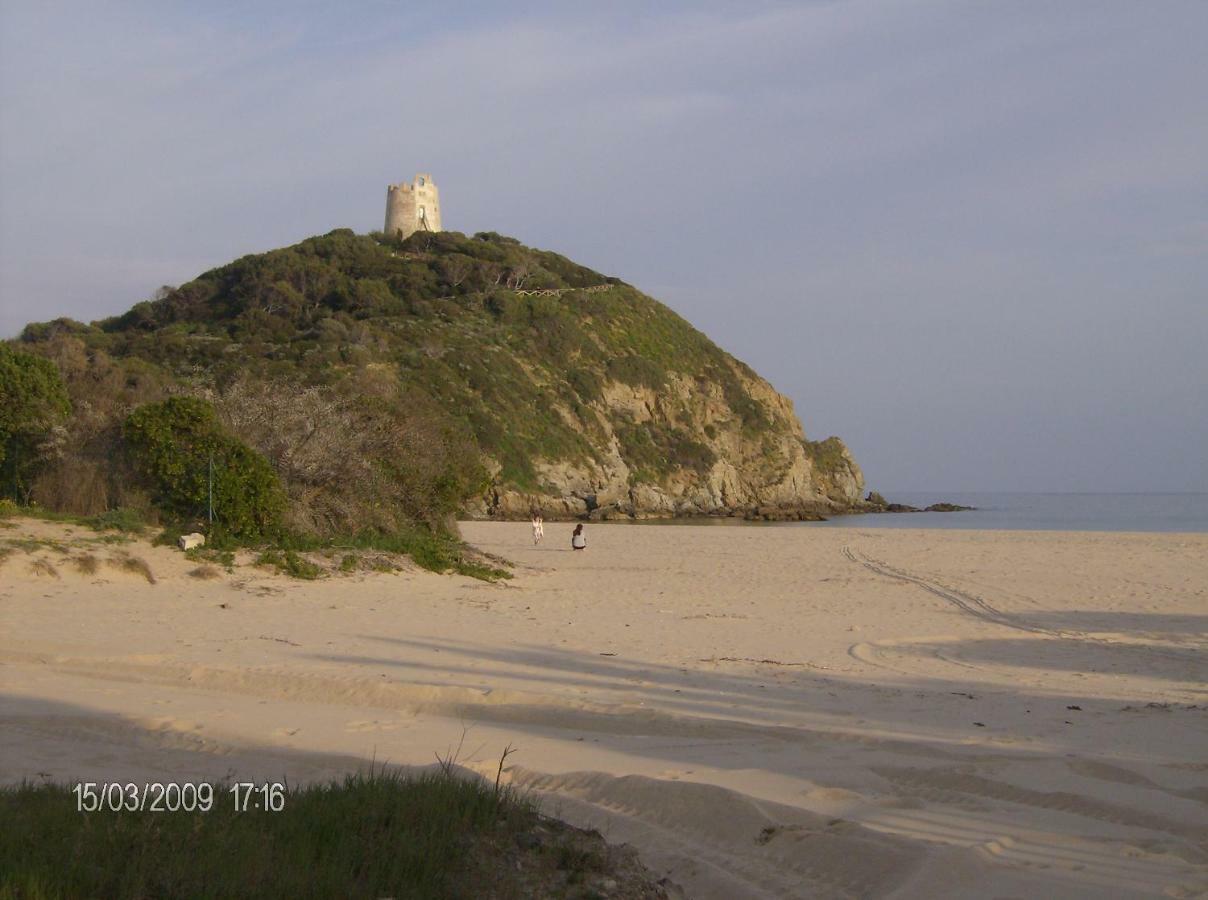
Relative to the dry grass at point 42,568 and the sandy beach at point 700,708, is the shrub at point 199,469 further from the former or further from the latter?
the dry grass at point 42,568

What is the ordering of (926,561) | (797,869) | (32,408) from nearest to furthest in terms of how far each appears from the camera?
(797,869) < (32,408) < (926,561)

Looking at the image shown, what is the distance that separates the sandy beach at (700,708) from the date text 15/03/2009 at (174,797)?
726 mm

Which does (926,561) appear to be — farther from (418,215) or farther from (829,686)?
(418,215)

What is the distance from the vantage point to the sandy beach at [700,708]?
484cm

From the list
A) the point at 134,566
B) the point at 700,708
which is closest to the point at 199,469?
the point at 134,566

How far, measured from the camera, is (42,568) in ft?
44.8

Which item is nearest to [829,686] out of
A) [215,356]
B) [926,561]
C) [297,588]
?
[297,588]

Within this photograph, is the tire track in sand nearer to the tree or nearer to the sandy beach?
the sandy beach

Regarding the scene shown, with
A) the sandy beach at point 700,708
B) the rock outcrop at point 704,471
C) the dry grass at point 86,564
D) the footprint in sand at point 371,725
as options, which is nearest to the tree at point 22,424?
Result: the sandy beach at point 700,708

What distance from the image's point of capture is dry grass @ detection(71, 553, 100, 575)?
45.7 ft

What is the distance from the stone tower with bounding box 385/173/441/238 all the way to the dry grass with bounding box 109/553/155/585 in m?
82.8

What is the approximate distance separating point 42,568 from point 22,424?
5.27m

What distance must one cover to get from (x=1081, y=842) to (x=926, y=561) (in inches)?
890

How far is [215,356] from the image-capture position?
57281 millimetres
